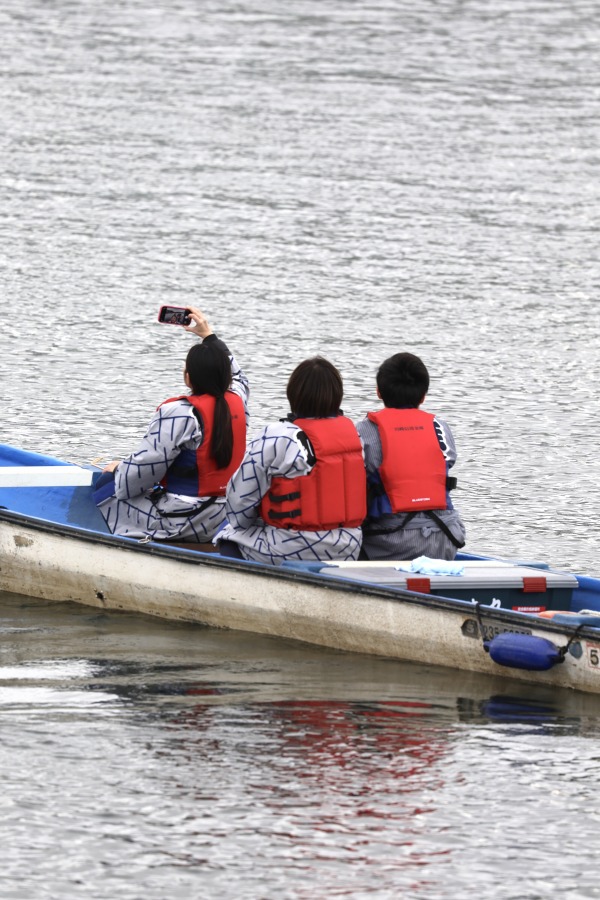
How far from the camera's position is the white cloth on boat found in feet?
29.5

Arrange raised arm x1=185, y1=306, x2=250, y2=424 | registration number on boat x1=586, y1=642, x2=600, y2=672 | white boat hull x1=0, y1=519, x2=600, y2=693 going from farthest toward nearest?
1. raised arm x1=185, y1=306, x2=250, y2=424
2. white boat hull x1=0, y1=519, x2=600, y2=693
3. registration number on boat x1=586, y1=642, x2=600, y2=672

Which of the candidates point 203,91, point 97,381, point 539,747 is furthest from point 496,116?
point 539,747

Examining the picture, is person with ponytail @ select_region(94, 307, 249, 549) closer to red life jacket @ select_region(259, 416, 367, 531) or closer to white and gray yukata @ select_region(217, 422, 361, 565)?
white and gray yukata @ select_region(217, 422, 361, 565)

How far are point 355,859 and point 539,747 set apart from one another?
56.5 inches

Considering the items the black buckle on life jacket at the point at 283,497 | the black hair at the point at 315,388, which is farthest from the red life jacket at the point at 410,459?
the black buckle on life jacket at the point at 283,497

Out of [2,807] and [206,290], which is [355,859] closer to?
[2,807]

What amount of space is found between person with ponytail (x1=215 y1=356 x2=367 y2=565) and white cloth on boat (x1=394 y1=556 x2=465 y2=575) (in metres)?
0.36

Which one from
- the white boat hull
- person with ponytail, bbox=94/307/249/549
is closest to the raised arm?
person with ponytail, bbox=94/307/249/549

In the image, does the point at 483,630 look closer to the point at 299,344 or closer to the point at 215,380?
the point at 215,380

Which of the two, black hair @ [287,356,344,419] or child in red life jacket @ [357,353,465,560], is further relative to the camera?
child in red life jacket @ [357,353,465,560]

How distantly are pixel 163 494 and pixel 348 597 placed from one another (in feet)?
4.42

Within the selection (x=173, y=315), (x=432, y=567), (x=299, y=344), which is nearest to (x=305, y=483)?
(x=432, y=567)

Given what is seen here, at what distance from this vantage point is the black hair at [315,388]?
898 centimetres

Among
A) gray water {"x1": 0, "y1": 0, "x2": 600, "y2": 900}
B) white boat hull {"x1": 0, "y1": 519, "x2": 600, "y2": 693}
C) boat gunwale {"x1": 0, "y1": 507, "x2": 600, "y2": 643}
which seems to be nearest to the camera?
gray water {"x1": 0, "y1": 0, "x2": 600, "y2": 900}
